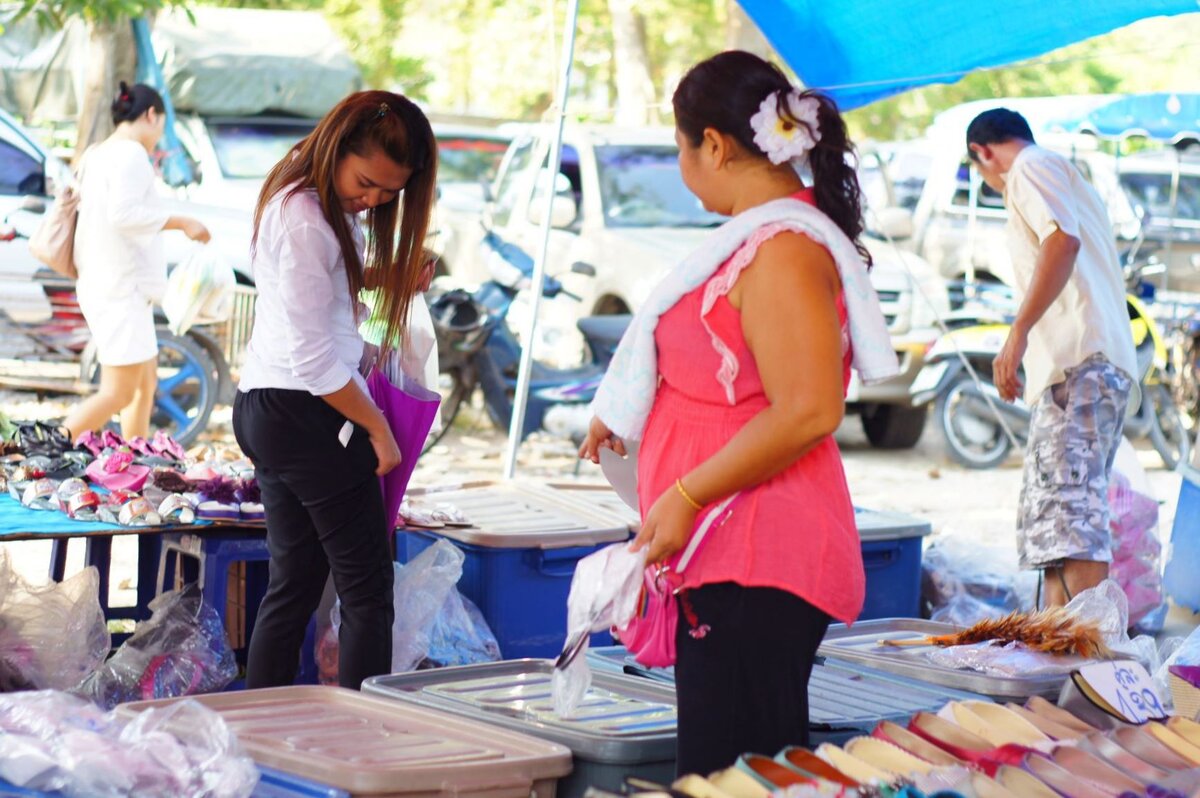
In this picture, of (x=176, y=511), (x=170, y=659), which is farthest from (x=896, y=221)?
(x=170, y=659)

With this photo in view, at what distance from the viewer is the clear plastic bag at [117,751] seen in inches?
94.6

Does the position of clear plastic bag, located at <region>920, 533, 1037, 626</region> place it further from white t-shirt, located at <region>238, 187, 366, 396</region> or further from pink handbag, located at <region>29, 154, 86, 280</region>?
pink handbag, located at <region>29, 154, 86, 280</region>

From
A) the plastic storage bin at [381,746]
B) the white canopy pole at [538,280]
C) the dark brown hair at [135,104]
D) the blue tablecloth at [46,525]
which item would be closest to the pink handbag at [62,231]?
the dark brown hair at [135,104]

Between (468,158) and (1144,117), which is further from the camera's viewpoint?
(468,158)

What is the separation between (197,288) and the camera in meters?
6.97

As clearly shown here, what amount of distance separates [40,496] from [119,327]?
2404mm

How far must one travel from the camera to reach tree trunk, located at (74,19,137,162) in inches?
490

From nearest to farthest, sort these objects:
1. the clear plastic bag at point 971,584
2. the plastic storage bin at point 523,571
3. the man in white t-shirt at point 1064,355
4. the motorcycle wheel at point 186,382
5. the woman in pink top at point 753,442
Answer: the woman in pink top at point 753,442
the plastic storage bin at point 523,571
the man in white t-shirt at point 1064,355
the clear plastic bag at point 971,584
the motorcycle wheel at point 186,382

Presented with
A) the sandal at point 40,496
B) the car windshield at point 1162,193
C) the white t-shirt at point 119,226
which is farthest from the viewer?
the car windshield at point 1162,193

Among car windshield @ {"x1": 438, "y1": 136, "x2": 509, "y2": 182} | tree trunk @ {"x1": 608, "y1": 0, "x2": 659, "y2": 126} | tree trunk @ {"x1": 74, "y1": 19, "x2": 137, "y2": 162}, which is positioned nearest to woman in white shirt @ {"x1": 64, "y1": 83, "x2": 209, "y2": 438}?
tree trunk @ {"x1": 74, "y1": 19, "x2": 137, "y2": 162}

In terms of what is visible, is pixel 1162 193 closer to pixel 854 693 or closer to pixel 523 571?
pixel 523 571

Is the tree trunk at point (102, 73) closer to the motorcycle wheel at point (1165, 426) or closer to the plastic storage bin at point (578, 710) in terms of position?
the motorcycle wheel at point (1165, 426)

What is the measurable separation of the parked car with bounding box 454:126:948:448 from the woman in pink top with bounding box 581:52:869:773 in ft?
25.4

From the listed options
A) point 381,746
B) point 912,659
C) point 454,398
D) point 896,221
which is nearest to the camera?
point 381,746
